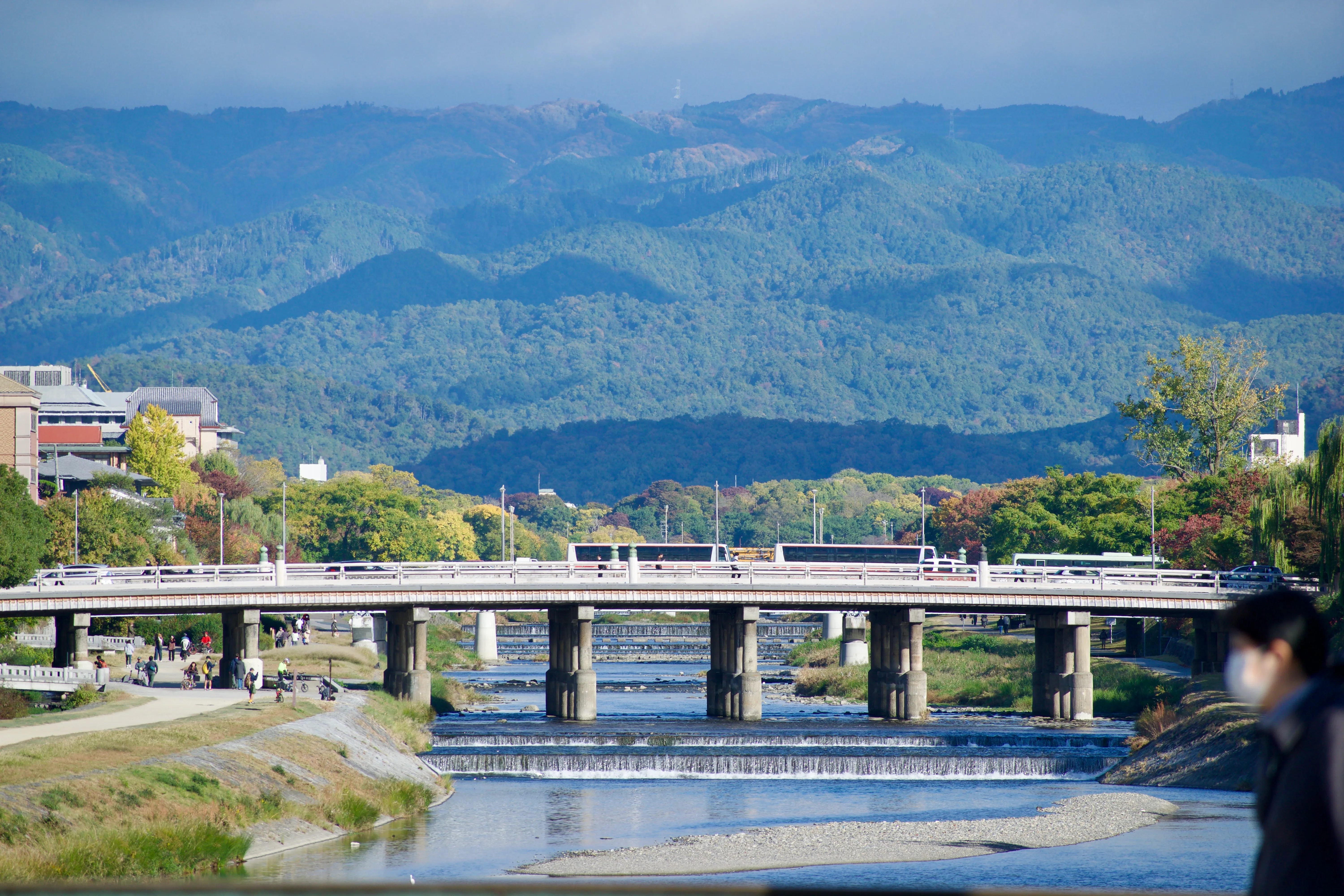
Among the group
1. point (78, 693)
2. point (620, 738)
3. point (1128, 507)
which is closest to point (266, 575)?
point (78, 693)

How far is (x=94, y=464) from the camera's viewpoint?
174875 millimetres

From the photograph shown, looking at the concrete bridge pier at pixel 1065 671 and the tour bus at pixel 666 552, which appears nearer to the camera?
the concrete bridge pier at pixel 1065 671

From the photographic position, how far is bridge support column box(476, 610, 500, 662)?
446 feet

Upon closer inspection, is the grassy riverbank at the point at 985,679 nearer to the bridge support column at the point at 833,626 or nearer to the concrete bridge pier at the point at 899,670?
the concrete bridge pier at the point at 899,670

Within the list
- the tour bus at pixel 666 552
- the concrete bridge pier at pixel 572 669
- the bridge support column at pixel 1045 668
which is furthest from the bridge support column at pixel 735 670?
the tour bus at pixel 666 552

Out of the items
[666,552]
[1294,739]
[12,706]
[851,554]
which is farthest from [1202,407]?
[1294,739]

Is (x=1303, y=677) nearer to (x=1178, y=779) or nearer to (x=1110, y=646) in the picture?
(x=1178, y=779)

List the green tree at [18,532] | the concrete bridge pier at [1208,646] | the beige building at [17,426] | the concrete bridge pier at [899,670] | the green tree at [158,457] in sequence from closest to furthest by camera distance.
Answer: the green tree at [18,532], the concrete bridge pier at [899,670], the concrete bridge pier at [1208,646], the beige building at [17,426], the green tree at [158,457]

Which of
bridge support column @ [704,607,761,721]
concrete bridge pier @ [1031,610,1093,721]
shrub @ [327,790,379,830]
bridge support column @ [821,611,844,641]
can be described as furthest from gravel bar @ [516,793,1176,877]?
bridge support column @ [821,611,844,641]

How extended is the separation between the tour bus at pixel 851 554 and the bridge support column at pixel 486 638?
25.6 meters

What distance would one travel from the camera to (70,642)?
7919cm

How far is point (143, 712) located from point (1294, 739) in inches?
2261

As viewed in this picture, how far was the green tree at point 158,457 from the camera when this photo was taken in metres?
186

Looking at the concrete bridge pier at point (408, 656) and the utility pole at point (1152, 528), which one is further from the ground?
the utility pole at point (1152, 528)
